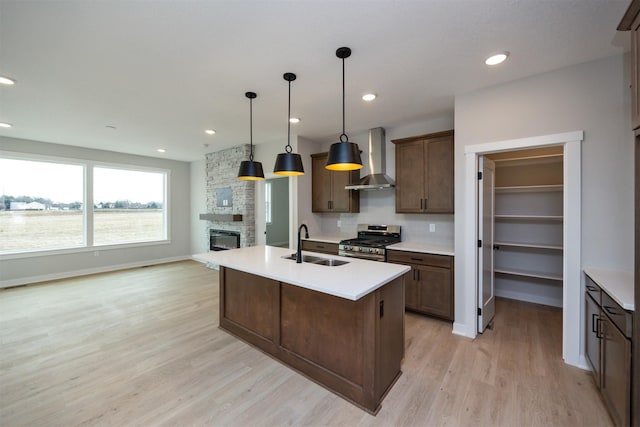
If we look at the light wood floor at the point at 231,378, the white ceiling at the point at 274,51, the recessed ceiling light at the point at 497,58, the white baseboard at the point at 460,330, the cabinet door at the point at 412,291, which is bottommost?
the light wood floor at the point at 231,378

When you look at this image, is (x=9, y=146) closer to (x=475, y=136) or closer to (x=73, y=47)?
(x=73, y=47)

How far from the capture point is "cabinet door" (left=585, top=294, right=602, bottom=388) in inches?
79.0

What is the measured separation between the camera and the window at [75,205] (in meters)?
4.91

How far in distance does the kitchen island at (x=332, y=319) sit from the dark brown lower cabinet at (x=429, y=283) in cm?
116

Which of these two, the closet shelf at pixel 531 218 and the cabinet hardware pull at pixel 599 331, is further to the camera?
the closet shelf at pixel 531 218

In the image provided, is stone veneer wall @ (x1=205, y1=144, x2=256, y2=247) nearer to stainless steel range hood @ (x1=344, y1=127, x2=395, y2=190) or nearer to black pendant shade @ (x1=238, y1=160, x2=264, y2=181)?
stainless steel range hood @ (x1=344, y1=127, x2=395, y2=190)

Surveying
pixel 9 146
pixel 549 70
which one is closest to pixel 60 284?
pixel 9 146

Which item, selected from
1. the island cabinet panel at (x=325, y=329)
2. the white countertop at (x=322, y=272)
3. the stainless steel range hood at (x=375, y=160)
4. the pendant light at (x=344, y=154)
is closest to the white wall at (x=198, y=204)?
the stainless steel range hood at (x=375, y=160)

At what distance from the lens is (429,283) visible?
3.35 m

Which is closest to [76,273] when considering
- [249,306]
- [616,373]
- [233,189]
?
[233,189]

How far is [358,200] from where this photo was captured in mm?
4727

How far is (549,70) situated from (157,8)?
330 centimetres

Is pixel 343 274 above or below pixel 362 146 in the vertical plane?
below

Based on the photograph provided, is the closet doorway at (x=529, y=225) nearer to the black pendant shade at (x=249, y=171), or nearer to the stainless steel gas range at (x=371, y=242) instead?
the stainless steel gas range at (x=371, y=242)
